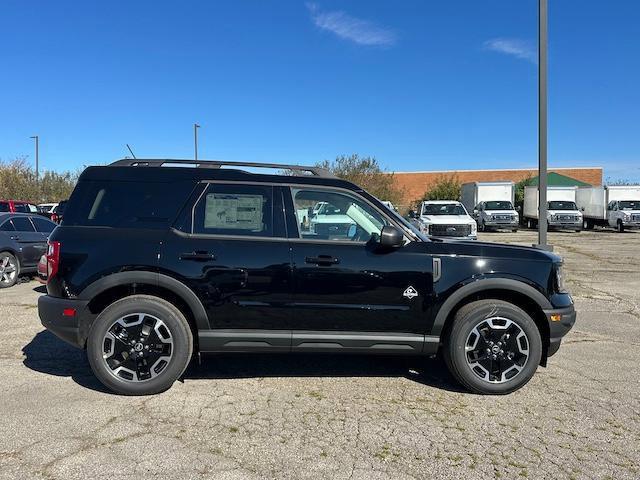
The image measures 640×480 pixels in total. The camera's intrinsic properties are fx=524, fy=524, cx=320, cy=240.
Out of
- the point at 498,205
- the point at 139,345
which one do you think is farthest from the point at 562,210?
the point at 139,345

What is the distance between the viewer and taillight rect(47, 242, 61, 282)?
446 cm

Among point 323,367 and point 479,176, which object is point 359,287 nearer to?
point 323,367

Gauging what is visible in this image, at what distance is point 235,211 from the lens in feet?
15.2

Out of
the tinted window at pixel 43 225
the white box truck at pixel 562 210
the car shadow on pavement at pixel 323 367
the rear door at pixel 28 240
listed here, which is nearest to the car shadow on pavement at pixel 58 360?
the car shadow on pavement at pixel 323 367

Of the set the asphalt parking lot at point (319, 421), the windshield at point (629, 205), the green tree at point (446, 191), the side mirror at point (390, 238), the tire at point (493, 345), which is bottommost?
the asphalt parking lot at point (319, 421)

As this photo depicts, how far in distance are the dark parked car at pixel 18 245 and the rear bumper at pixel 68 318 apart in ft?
22.0

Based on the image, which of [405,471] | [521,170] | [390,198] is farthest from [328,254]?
[521,170]

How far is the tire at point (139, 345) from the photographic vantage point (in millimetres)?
4430

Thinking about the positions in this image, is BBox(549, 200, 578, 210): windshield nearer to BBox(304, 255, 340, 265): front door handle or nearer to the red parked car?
the red parked car

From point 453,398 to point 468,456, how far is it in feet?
3.38

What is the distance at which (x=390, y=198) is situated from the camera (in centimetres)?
4584

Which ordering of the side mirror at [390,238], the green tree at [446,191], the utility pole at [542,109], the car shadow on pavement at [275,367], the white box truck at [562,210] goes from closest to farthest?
the side mirror at [390,238], the car shadow on pavement at [275,367], the utility pole at [542,109], the white box truck at [562,210], the green tree at [446,191]

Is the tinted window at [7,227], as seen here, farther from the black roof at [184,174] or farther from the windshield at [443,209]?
the windshield at [443,209]

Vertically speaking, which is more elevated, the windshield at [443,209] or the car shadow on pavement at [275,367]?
the windshield at [443,209]
